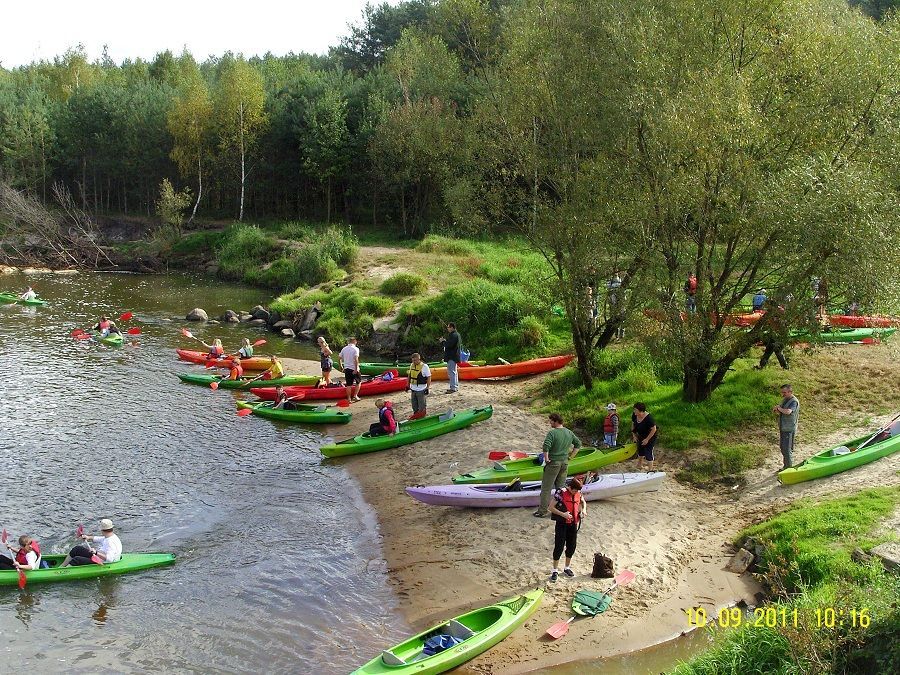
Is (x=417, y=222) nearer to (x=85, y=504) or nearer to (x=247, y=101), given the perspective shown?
(x=247, y=101)

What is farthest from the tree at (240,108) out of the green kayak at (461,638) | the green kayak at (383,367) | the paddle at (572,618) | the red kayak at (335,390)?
the green kayak at (461,638)

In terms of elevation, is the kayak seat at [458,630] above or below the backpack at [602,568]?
below

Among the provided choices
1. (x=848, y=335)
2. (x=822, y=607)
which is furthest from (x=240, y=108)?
(x=822, y=607)

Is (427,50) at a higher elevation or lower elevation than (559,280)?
higher

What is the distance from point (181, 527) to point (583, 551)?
747 centimetres

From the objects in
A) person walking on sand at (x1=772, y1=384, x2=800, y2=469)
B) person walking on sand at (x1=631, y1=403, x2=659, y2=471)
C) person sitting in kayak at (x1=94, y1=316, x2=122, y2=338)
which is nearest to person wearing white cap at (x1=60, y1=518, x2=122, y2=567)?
person walking on sand at (x1=631, y1=403, x2=659, y2=471)

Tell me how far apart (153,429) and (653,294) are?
1285 centimetres

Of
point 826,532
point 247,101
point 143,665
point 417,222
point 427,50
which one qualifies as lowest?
point 143,665

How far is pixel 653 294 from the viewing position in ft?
51.4

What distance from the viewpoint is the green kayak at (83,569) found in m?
11.8

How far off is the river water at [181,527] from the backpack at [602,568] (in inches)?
120

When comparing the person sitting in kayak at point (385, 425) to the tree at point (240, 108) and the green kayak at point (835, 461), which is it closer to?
the green kayak at point (835, 461)

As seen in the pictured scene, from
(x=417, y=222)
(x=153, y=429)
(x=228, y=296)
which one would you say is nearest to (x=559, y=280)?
(x=153, y=429)

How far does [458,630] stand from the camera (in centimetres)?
973
